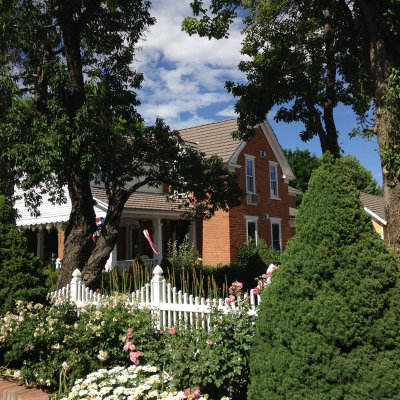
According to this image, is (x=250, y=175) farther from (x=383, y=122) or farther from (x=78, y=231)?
(x=383, y=122)

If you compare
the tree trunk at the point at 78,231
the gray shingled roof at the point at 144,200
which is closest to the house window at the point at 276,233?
the gray shingled roof at the point at 144,200

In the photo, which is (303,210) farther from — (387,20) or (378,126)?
(387,20)

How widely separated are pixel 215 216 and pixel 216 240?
1.23 metres

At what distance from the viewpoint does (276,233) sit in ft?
83.4

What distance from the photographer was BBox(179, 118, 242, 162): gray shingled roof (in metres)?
→ 22.2

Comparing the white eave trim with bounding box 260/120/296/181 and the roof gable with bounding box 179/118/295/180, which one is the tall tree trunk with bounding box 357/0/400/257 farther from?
the white eave trim with bounding box 260/120/296/181

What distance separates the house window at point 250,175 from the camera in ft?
76.4

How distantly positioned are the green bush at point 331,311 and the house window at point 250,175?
63.0 feet

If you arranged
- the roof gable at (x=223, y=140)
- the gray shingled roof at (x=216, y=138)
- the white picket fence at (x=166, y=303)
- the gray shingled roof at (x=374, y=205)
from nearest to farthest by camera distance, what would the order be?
the white picket fence at (x=166, y=303) → the roof gable at (x=223, y=140) → the gray shingled roof at (x=216, y=138) → the gray shingled roof at (x=374, y=205)

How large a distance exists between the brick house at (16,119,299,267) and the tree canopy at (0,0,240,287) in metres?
5.88

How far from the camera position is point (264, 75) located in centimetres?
1137

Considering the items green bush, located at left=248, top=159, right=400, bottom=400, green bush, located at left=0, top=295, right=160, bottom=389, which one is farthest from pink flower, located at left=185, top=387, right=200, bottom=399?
green bush, located at left=0, top=295, right=160, bottom=389

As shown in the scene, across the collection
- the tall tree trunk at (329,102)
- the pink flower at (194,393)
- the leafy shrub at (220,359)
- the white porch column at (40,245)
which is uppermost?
the tall tree trunk at (329,102)

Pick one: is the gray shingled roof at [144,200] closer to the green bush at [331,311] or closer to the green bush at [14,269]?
the green bush at [14,269]
